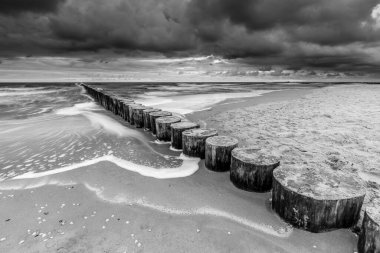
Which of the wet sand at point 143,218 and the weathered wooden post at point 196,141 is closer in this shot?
the wet sand at point 143,218

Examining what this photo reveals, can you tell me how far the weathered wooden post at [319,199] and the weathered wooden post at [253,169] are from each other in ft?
1.38

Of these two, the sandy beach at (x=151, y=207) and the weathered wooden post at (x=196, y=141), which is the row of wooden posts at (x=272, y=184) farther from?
the sandy beach at (x=151, y=207)

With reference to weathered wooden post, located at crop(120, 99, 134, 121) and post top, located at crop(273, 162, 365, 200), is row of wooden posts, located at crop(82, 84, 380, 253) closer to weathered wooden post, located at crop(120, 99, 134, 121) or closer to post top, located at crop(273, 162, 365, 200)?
post top, located at crop(273, 162, 365, 200)

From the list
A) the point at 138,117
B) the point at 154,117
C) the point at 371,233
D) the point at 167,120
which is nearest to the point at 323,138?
the point at 167,120

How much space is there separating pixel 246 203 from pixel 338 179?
114 centimetres

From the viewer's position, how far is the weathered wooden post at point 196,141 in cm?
419

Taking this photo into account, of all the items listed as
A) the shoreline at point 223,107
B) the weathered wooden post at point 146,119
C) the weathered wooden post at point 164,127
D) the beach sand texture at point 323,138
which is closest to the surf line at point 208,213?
the beach sand texture at point 323,138

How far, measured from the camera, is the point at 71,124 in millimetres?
7453

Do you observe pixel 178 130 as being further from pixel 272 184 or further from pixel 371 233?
pixel 371 233

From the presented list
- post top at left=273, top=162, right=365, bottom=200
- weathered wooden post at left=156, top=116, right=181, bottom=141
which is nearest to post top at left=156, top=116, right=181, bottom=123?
weathered wooden post at left=156, top=116, right=181, bottom=141

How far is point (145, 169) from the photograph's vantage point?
4.05 m

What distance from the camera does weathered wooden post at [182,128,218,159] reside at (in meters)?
4.19

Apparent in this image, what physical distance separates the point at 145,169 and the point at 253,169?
6.68ft

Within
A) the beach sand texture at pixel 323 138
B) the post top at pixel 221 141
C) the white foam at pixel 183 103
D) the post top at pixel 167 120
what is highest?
the post top at pixel 167 120
